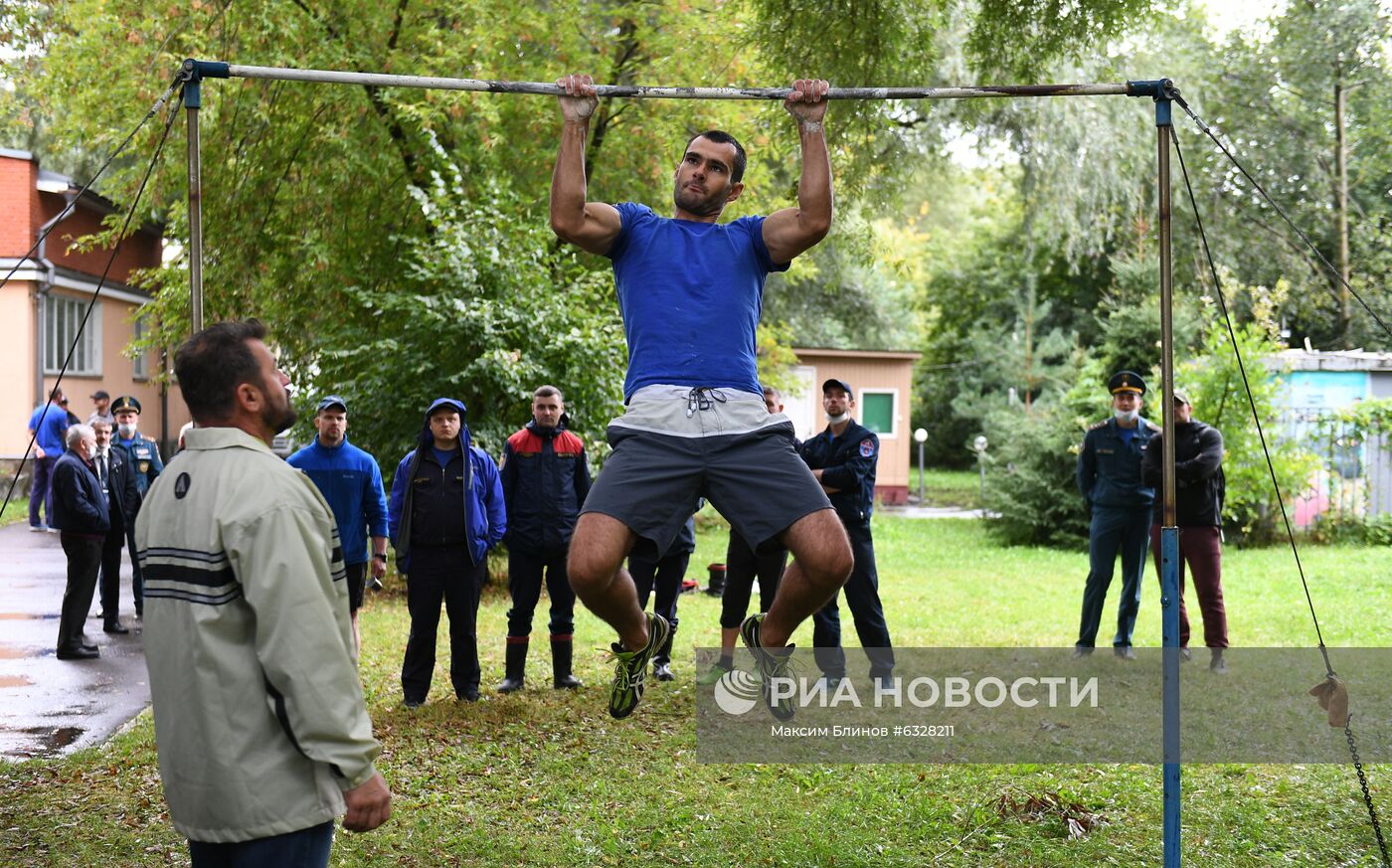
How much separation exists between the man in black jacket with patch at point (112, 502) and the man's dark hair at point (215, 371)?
23.2 ft

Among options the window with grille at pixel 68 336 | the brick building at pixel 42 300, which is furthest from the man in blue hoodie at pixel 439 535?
the window with grille at pixel 68 336

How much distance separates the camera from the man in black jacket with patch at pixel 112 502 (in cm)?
936

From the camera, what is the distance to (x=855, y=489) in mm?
7262

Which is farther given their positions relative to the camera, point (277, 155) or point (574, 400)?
point (277, 155)

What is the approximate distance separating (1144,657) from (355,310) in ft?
26.2

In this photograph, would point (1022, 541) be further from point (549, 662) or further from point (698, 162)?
point (698, 162)

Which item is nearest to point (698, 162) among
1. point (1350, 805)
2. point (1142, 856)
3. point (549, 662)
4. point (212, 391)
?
point (212, 391)

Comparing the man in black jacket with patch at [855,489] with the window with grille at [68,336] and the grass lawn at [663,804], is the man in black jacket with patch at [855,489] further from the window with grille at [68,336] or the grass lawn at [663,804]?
the window with grille at [68,336]

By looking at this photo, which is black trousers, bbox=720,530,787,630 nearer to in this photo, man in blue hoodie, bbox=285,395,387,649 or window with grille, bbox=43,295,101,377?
man in blue hoodie, bbox=285,395,387,649

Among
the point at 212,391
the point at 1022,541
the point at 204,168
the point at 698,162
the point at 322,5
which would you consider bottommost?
the point at 1022,541

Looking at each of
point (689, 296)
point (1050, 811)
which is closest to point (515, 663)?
point (1050, 811)

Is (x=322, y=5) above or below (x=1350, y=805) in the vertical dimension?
above

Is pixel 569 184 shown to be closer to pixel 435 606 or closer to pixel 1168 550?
pixel 1168 550

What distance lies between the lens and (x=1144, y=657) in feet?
28.5
